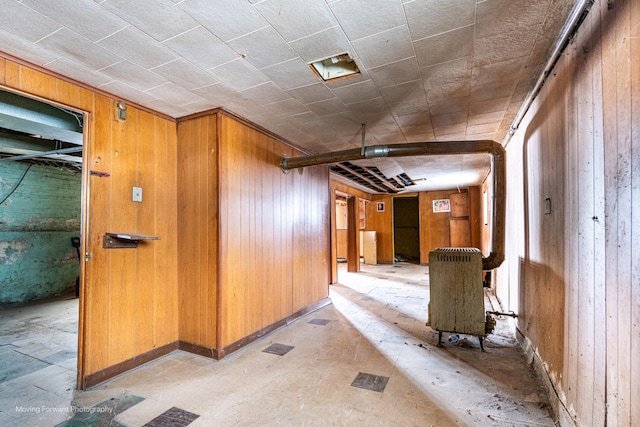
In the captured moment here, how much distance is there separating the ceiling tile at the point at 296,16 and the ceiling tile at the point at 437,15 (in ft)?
1.47

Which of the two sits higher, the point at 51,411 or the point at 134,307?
the point at 134,307

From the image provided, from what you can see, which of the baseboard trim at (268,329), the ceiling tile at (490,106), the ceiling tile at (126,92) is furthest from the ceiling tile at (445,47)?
the baseboard trim at (268,329)

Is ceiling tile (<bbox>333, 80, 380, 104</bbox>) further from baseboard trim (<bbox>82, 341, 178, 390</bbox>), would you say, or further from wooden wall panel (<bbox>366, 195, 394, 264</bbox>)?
wooden wall panel (<bbox>366, 195, 394, 264</bbox>)

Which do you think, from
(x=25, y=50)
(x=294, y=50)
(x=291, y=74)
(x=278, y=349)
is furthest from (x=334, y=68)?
(x=278, y=349)

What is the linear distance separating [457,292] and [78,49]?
3714 millimetres

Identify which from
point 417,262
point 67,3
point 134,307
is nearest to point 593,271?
point 67,3

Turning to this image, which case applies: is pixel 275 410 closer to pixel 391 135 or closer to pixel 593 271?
pixel 593 271

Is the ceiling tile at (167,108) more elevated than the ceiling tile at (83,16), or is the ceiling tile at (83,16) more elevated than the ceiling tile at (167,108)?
the ceiling tile at (83,16)

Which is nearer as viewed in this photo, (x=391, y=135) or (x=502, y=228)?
(x=502, y=228)

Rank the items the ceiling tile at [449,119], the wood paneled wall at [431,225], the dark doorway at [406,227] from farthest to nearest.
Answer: the dark doorway at [406,227], the wood paneled wall at [431,225], the ceiling tile at [449,119]

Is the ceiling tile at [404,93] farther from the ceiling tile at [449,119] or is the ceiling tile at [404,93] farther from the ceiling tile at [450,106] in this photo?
the ceiling tile at [449,119]

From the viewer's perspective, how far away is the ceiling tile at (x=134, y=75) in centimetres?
215

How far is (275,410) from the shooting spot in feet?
6.56

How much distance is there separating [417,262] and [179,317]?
334 inches
